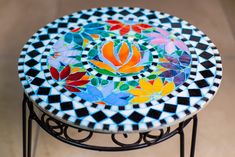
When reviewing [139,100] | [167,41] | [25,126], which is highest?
[167,41]

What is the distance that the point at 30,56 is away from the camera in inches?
43.5

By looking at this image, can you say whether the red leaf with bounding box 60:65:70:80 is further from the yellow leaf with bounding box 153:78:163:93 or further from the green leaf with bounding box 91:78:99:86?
the yellow leaf with bounding box 153:78:163:93

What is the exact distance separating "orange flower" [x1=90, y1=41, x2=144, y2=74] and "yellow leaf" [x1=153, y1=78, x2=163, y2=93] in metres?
0.07

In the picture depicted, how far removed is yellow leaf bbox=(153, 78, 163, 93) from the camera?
3.22 feet

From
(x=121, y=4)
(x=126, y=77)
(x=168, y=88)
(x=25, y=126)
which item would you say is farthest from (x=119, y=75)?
(x=121, y=4)

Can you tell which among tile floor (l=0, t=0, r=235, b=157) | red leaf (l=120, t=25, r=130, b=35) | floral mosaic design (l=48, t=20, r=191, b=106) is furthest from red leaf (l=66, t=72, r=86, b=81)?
tile floor (l=0, t=0, r=235, b=157)

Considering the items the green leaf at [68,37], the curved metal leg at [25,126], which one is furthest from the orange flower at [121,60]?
the curved metal leg at [25,126]

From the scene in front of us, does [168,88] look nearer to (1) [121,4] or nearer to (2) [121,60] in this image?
(2) [121,60]

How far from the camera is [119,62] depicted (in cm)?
108

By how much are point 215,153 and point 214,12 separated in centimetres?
93

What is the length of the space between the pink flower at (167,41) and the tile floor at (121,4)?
1.31 ft

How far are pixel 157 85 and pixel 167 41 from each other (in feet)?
0.71

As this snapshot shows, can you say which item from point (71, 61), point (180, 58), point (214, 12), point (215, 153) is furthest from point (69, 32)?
point (214, 12)

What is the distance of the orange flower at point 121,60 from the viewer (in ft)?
3.46
